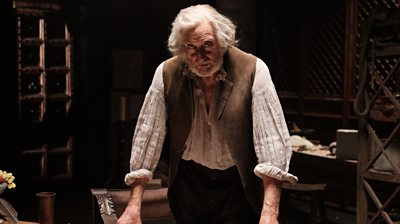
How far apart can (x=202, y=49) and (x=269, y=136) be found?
37 centimetres

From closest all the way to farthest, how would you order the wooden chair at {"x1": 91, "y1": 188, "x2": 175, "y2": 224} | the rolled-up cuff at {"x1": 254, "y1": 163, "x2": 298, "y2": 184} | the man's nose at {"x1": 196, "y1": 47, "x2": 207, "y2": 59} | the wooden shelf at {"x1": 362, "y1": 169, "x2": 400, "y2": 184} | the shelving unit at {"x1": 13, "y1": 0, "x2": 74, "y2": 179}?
the rolled-up cuff at {"x1": 254, "y1": 163, "x2": 298, "y2": 184} → the man's nose at {"x1": 196, "y1": 47, "x2": 207, "y2": 59} → the wooden chair at {"x1": 91, "y1": 188, "x2": 175, "y2": 224} → the wooden shelf at {"x1": 362, "y1": 169, "x2": 400, "y2": 184} → the shelving unit at {"x1": 13, "y1": 0, "x2": 74, "y2": 179}

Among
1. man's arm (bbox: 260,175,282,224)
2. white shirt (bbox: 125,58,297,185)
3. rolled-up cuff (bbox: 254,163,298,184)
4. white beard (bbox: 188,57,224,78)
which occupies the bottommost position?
man's arm (bbox: 260,175,282,224)

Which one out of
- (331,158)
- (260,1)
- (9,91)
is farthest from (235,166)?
(260,1)

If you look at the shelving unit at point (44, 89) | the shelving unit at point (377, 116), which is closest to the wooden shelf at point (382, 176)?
the shelving unit at point (377, 116)

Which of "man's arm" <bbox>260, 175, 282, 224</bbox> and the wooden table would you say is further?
the wooden table

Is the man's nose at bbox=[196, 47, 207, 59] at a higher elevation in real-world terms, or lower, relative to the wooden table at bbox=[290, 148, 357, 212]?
higher

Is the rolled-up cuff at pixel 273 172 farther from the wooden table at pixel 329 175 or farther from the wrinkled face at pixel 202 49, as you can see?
the wooden table at pixel 329 175

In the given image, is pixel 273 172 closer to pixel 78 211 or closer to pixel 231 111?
pixel 231 111

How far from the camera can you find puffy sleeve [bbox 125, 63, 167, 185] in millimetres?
1934

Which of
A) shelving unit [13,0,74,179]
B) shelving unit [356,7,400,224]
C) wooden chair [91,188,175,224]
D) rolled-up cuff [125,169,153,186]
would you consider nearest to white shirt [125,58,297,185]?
rolled-up cuff [125,169,153,186]

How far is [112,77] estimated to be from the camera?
656cm

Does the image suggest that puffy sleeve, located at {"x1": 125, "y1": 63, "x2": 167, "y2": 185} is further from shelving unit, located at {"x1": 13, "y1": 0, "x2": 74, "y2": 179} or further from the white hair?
shelving unit, located at {"x1": 13, "y1": 0, "x2": 74, "y2": 179}

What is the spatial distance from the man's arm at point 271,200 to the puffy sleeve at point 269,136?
0.03 metres

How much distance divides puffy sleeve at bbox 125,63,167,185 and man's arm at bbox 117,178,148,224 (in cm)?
3
